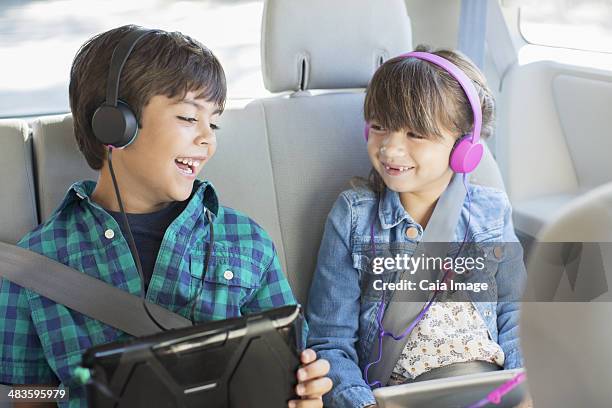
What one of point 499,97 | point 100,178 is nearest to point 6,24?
point 100,178

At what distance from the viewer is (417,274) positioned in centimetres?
156

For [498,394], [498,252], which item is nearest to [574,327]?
[498,394]

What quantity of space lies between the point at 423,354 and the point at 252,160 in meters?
0.53

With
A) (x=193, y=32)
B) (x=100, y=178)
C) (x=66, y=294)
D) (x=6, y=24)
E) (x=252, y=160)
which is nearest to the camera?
(x=66, y=294)

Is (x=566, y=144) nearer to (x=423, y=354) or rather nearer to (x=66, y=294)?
(x=423, y=354)

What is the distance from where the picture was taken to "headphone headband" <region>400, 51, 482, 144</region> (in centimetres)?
152

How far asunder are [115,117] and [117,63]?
90 millimetres

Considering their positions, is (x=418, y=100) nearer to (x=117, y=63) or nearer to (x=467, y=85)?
(x=467, y=85)

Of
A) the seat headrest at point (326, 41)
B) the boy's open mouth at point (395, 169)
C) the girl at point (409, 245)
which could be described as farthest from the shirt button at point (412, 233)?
the seat headrest at point (326, 41)

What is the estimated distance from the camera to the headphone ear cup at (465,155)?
1521 mm

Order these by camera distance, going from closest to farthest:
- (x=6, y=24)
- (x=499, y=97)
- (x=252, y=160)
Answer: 1. (x=252, y=160)
2. (x=6, y=24)
3. (x=499, y=97)

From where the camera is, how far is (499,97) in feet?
7.97

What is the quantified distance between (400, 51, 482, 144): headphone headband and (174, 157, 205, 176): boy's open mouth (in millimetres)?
490

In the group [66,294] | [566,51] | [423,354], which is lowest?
[423,354]
